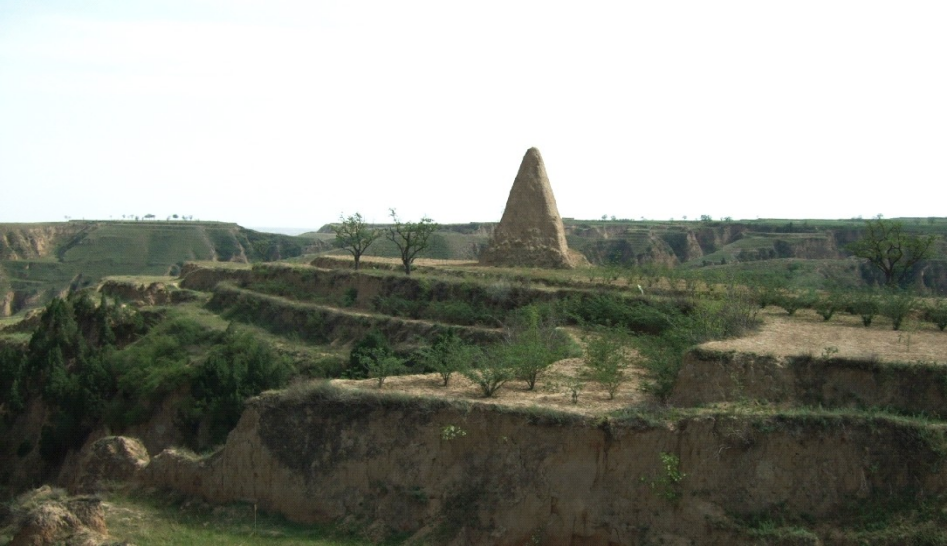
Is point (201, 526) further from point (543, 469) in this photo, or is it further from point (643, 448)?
point (643, 448)

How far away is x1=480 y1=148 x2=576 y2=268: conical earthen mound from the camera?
30.4 meters

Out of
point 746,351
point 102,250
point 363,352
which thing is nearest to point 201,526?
point 746,351

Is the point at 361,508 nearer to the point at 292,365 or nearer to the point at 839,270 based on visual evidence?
the point at 292,365

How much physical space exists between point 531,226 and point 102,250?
53156 mm

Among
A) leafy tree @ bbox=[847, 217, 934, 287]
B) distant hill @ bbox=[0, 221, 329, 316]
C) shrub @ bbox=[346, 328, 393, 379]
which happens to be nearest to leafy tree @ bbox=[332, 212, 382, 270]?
shrub @ bbox=[346, 328, 393, 379]

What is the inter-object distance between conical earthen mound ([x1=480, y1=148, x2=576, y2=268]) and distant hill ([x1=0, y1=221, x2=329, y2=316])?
112 ft

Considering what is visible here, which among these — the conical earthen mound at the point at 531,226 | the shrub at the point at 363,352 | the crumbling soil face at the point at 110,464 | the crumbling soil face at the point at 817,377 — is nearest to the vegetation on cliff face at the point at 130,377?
the shrub at the point at 363,352

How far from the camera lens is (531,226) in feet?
101

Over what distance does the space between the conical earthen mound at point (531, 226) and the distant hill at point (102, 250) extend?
112ft

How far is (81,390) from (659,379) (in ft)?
54.0

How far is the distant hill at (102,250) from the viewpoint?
62.3 meters

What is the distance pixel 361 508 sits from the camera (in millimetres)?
12234

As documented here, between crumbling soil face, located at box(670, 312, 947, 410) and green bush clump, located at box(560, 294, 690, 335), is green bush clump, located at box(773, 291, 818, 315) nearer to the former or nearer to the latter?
green bush clump, located at box(560, 294, 690, 335)

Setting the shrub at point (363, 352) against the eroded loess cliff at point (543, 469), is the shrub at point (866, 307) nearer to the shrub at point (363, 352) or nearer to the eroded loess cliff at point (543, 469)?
the eroded loess cliff at point (543, 469)
